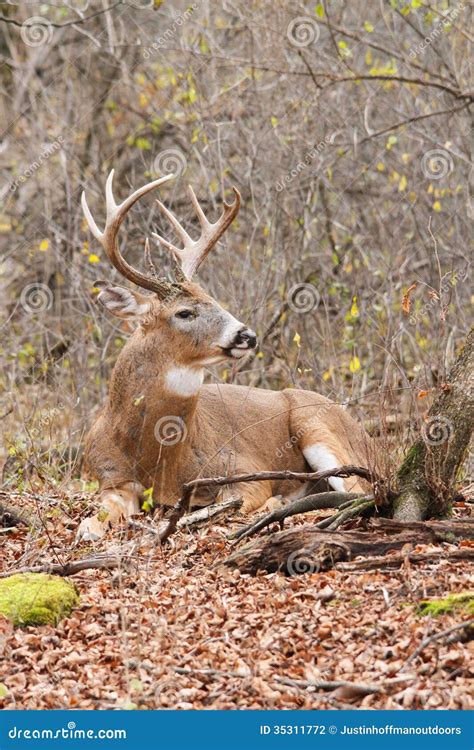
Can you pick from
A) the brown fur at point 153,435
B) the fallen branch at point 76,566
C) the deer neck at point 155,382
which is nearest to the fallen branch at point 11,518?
the brown fur at point 153,435

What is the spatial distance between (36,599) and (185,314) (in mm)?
3042

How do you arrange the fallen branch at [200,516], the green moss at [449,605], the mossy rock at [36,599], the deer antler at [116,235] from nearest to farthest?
the green moss at [449,605] → the mossy rock at [36,599] → the fallen branch at [200,516] → the deer antler at [116,235]

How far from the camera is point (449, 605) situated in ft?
16.9

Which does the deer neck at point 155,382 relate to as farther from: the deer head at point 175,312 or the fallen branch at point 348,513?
the fallen branch at point 348,513

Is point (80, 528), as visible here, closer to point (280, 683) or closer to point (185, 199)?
point (280, 683)

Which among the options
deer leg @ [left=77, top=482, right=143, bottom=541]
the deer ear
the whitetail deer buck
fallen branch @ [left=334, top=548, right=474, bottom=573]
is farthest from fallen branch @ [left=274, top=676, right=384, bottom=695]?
the deer ear

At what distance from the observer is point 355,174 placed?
12.9m

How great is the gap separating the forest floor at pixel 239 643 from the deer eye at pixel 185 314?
2304mm

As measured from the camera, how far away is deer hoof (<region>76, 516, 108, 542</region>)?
23.2ft

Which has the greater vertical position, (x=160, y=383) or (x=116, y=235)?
(x=116, y=235)

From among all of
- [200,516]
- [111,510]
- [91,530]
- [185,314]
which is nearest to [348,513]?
[200,516]

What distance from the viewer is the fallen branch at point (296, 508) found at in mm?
6512

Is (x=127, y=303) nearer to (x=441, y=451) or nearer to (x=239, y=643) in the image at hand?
(x=441, y=451)

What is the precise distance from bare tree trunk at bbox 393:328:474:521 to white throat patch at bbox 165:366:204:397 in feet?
7.30
